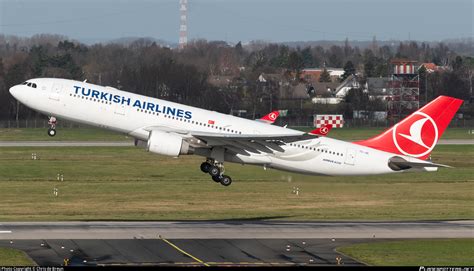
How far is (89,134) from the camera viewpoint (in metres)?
143

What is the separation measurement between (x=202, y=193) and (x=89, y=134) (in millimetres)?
59760

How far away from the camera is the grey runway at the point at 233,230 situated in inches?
2392

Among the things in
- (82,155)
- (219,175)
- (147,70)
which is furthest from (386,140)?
(147,70)

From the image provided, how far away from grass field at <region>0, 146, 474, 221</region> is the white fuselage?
627 cm

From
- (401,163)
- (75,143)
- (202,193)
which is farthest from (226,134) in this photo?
(75,143)

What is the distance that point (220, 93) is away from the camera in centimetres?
17262

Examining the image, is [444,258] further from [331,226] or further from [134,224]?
[134,224]

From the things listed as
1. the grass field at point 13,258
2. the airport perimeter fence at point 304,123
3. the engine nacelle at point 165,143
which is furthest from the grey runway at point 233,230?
the airport perimeter fence at point 304,123

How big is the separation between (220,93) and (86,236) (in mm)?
113564

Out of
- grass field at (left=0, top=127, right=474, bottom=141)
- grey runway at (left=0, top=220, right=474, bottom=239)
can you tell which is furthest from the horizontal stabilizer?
grass field at (left=0, top=127, right=474, bottom=141)

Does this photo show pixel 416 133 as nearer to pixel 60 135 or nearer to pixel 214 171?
pixel 214 171

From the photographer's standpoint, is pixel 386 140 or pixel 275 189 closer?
pixel 386 140

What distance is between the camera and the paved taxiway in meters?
53.5

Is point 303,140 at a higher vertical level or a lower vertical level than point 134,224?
higher
